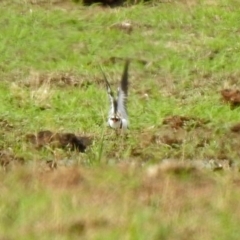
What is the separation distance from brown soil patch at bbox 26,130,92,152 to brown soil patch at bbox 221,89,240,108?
186 centimetres

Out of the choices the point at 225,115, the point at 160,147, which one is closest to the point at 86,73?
the point at 225,115

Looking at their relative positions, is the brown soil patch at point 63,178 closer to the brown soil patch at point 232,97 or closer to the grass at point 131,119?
the grass at point 131,119

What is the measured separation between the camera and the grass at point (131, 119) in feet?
18.1

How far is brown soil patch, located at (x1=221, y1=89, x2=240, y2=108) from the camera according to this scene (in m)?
9.93

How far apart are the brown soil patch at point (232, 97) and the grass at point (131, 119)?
7 centimetres

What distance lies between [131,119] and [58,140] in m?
1.41

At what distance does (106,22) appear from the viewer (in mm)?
13156

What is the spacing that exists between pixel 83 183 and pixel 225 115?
3658mm

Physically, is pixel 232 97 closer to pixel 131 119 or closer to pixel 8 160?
pixel 131 119

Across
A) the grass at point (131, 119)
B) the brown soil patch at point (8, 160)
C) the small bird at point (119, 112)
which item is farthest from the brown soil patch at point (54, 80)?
the brown soil patch at point (8, 160)

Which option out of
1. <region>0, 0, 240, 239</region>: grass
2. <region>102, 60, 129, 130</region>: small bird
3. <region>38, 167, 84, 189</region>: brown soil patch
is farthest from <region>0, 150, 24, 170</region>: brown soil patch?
<region>102, 60, 129, 130</region>: small bird

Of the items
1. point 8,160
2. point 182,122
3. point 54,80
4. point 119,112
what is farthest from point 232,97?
point 8,160

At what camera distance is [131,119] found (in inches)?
376

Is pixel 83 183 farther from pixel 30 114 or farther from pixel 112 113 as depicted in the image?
pixel 30 114
